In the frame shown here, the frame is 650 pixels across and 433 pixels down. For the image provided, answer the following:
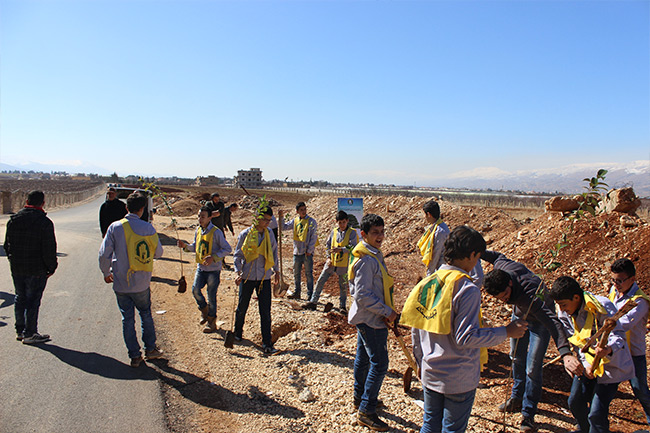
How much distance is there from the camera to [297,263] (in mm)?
8617

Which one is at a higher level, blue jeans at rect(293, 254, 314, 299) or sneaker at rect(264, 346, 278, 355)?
blue jeans at rect(293, 254, 314, 299)

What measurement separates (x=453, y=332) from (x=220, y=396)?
10.1ft

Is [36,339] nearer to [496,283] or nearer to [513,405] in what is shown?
[496,283]

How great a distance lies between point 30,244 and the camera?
17.9 ft

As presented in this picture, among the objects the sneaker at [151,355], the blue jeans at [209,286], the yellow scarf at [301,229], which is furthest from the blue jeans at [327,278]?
the sneaker at [151,355]

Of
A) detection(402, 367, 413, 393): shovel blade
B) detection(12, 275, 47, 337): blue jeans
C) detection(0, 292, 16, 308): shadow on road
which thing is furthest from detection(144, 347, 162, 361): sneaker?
detection(0, 292, 16, 308): shadow on road

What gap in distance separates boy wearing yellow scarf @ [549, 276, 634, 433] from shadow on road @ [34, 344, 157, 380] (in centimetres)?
458

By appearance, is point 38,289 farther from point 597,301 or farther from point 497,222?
point 497,222

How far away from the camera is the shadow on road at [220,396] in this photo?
13.8 ft

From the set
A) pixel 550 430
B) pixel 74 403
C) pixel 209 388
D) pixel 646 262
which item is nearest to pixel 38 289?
pixel 74 403

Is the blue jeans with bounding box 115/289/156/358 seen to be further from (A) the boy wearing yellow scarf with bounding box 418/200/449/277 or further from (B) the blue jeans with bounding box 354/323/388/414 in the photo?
(A) the boy wearing yellow scarf with bounding box 418/200/449/277

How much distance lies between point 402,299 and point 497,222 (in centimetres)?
937

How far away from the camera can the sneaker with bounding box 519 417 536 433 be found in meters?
3.82

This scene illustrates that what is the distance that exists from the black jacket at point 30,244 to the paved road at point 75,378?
1.12 meters
